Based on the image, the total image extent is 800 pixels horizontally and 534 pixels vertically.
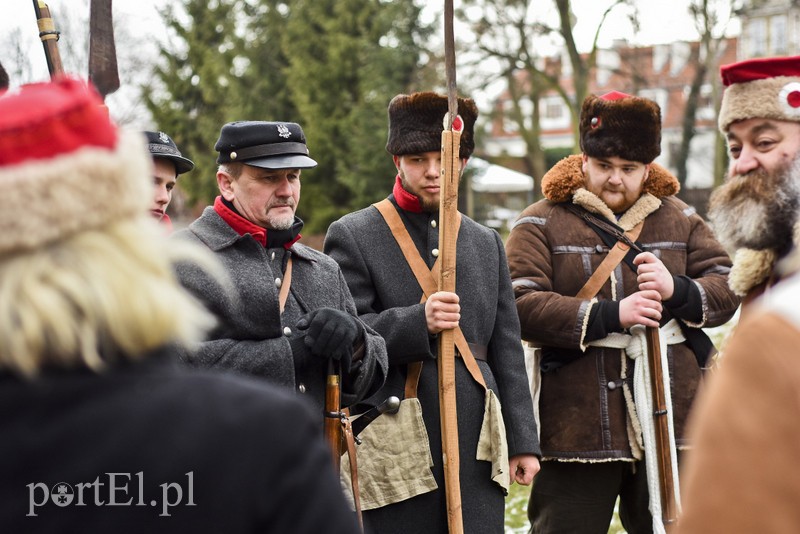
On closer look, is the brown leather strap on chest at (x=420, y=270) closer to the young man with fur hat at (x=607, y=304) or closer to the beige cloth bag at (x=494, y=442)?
the beige cloth bag at (x=494, y=442)

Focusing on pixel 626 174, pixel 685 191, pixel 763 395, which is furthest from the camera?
pixel 685 191

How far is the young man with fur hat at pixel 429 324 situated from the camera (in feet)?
12.9

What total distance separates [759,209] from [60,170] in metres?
2.43

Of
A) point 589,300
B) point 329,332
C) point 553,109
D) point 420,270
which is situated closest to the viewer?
point 329,332

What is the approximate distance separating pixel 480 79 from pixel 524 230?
1714 cm

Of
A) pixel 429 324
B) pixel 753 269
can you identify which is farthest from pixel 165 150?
pixel 753 269

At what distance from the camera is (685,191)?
26.4 meters

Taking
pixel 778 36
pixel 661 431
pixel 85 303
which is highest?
pixel 85 303

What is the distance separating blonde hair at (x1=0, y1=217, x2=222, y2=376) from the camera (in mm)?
1322

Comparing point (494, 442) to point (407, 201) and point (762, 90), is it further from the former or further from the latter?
point (762, 90)

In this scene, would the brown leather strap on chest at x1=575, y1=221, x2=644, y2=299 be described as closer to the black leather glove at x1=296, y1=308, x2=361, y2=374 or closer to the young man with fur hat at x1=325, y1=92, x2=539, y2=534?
the young man with fur hat at x1=325, y1=92, x2=539, y2=534

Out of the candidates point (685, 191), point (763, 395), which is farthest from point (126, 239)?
point (685, 191)

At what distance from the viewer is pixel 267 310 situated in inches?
133

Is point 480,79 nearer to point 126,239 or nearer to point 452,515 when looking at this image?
point 452,515
